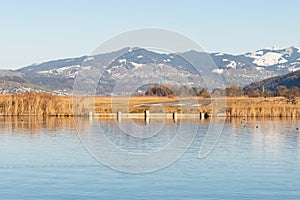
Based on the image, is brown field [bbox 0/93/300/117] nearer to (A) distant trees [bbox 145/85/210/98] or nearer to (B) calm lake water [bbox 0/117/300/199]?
(A) distant trees [bbox 145/85/210/98]

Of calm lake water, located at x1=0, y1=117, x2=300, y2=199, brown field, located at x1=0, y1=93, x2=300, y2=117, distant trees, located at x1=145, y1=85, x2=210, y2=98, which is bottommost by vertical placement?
calm lake water, located at x1=0, y1=117, x2=300, y2=199

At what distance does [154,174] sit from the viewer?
24.1 meters

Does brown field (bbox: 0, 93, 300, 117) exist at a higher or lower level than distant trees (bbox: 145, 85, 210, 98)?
lower

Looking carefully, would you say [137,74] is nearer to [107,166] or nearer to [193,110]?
[193,110]

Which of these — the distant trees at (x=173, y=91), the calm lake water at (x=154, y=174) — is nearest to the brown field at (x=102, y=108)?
the distant trees at (x=173, y=91)

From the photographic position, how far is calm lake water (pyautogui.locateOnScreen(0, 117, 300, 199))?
65.2ft

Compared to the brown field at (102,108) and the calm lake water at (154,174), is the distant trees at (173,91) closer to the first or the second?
the brown field at (102,108)

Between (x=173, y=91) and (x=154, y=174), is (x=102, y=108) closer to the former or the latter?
(x=173, y=91)

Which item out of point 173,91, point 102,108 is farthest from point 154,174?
point 173,91

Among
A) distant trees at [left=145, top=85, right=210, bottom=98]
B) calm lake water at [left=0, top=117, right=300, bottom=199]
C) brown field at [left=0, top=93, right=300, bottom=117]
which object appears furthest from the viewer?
distant trees at [left=145, top=85, right=210, bottom=98]

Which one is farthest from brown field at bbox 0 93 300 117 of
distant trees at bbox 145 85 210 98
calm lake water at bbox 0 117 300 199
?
calm lake water at bbox 0 117 300 199

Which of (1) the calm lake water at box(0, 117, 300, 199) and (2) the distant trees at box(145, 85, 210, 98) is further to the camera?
(2) the distant trees at box(145, 85, 210, 98)

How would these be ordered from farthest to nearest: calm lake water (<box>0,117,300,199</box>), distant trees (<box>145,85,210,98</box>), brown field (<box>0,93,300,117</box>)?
1. distant trees (<box>145,85,210,98</box>)
2. brown field (<box>0,93,300,117</box>)
3. calm lake water (<box>0,117,300,199</box>)

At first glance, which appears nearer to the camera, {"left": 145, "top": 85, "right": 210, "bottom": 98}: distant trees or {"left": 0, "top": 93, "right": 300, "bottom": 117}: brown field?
{"left": 0, "top": 93, "right": 300, "bottom": 117}: brown field
